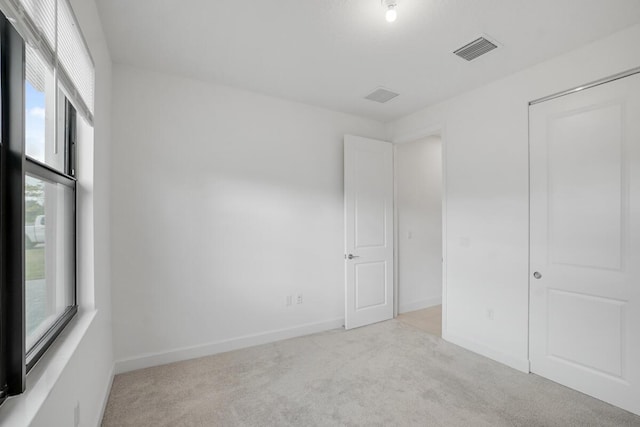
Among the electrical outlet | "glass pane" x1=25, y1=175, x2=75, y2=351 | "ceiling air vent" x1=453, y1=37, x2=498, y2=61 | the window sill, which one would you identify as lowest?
the electrical outlet

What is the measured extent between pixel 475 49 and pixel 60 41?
2.67 m

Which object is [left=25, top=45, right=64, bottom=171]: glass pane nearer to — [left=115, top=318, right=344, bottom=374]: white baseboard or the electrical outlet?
the electrical outlet

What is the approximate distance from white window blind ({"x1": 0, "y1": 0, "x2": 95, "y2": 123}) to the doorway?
3.47m

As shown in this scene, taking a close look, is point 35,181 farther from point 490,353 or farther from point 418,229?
point 418,229

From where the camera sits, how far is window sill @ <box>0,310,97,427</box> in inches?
36.1

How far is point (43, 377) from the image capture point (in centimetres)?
113

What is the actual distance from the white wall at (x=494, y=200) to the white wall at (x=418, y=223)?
3.21ft

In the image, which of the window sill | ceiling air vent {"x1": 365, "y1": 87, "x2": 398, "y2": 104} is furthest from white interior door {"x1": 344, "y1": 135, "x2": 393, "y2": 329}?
the window sill

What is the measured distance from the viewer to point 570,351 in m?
2.38

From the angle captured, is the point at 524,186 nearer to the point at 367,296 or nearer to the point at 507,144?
the point at 507,144

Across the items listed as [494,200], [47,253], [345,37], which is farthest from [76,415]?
[494,200]

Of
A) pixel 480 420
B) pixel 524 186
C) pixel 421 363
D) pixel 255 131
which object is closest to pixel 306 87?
pixel 255 131

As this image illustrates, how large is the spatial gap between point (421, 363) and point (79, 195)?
301cm

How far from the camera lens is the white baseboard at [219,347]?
2600 mm
